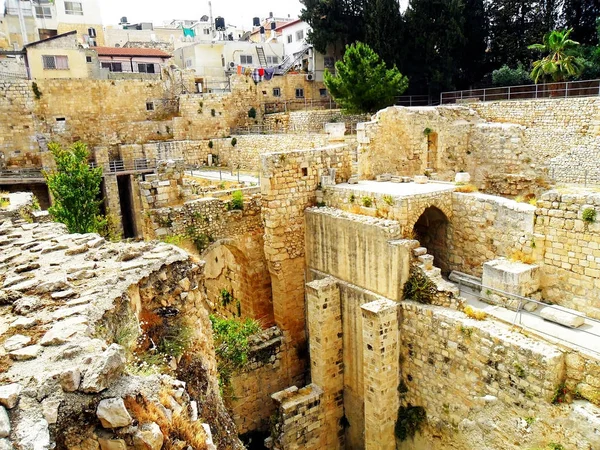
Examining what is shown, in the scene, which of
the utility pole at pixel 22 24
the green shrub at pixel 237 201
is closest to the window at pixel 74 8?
the utility pole at pixel 22 24

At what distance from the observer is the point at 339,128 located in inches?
910

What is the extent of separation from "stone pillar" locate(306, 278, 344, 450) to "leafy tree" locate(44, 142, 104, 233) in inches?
375

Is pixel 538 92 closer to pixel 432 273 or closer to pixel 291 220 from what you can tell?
pixel 291 220

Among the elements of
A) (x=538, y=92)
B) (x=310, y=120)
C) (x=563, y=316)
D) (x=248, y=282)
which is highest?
(x=538, y=92)

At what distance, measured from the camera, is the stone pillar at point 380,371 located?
32.4ft

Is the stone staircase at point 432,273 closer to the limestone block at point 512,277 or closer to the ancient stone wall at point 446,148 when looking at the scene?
the limestone block at point 512,277

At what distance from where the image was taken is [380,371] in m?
10.1

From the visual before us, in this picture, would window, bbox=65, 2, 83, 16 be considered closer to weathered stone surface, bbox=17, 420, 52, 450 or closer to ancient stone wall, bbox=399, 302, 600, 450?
ancient stone wall, bbox=399, 302, 600, 450

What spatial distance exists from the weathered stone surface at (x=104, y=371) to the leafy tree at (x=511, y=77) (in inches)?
1114

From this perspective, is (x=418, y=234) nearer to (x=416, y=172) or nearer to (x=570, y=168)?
(x=416, y=172)

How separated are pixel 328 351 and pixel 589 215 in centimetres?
620

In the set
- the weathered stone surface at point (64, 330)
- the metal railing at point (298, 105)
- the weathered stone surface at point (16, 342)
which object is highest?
the metal railing at point (298, 105)

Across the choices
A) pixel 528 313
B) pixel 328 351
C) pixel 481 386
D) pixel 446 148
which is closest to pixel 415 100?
pixel 446 148

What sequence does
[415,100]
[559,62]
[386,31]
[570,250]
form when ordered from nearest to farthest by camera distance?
[570,250] < [559,62] < [386,31] < [415,100]
